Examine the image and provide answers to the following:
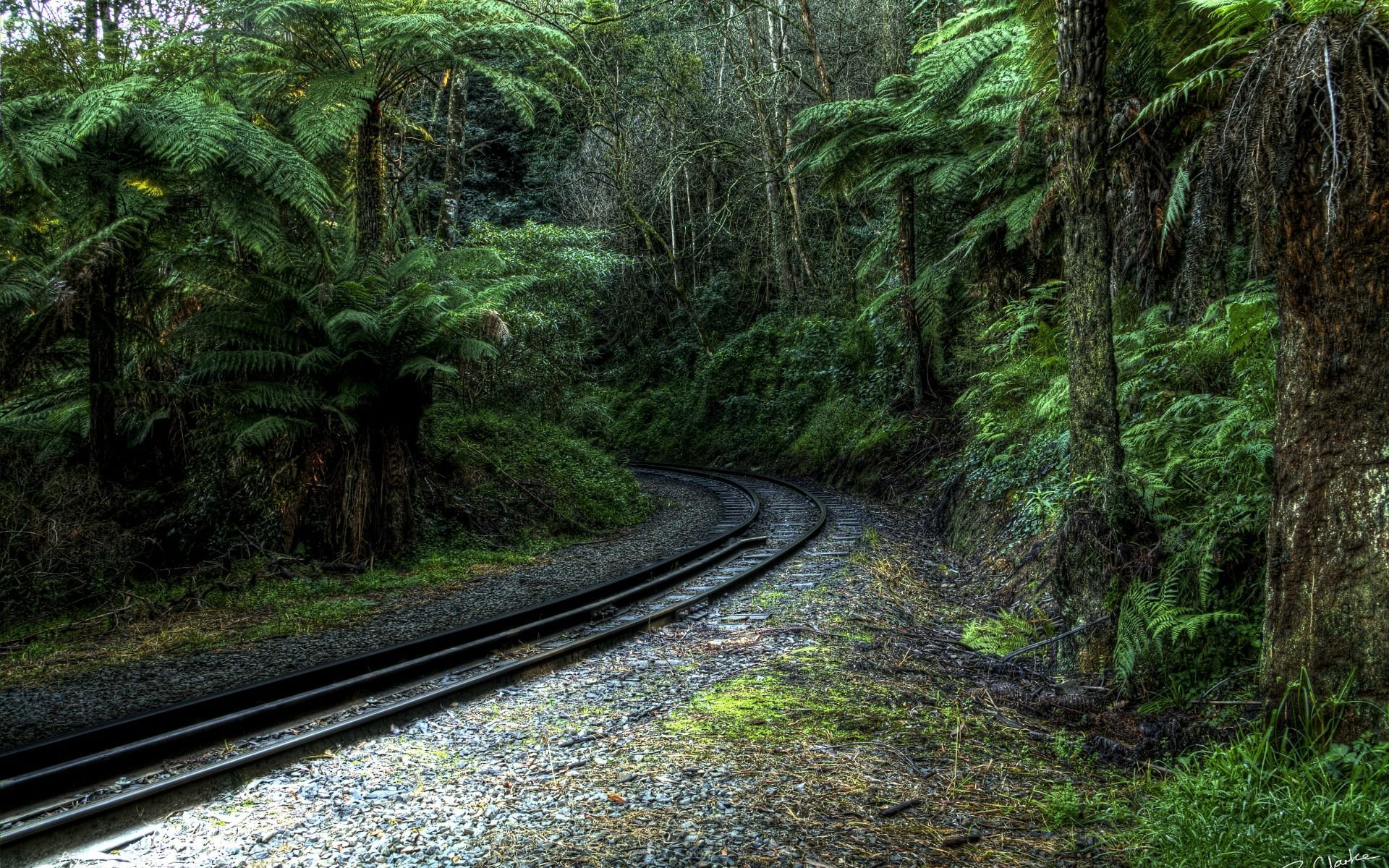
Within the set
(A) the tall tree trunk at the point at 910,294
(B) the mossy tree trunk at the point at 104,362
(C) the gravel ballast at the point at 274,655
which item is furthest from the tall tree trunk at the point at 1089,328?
(A) the tall tree trunk at the point at 910,294

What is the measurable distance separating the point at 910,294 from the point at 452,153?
854 cm

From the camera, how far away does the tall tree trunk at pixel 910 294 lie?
1391 centimetres

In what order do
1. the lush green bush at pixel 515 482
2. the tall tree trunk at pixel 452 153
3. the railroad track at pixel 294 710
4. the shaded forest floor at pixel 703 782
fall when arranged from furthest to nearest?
1. the tall tree trunk at pixel 452 153
2. the lush green bush at pixel 515 482
3. the railroad track at pixel 294 710
4. the shaded forest floor at pixel 703 782

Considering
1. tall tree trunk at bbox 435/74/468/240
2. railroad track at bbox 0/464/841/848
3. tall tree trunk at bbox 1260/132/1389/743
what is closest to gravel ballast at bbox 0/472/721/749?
railroad track at bbox 0/464/841/848

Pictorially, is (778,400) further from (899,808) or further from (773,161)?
(899,808)

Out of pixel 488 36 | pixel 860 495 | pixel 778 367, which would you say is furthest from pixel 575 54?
pixel 860 495

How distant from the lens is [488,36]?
9.91 meters

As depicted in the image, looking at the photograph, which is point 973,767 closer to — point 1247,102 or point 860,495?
point 1247,102

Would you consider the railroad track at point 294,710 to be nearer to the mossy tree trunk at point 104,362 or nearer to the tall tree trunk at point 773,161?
the mossy tree trunk at point 104,362

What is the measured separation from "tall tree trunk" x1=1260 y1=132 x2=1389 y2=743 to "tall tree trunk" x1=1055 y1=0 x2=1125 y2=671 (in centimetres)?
131

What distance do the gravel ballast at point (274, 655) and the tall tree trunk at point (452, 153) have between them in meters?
8.03

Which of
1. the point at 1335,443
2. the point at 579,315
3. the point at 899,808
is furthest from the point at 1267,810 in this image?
the point at 579,315

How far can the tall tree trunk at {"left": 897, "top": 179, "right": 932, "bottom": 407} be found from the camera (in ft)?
45.6

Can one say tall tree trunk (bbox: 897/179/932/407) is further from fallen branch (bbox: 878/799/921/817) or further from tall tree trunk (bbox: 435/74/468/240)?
fallen branch (bbox: 878/799/921/817)
